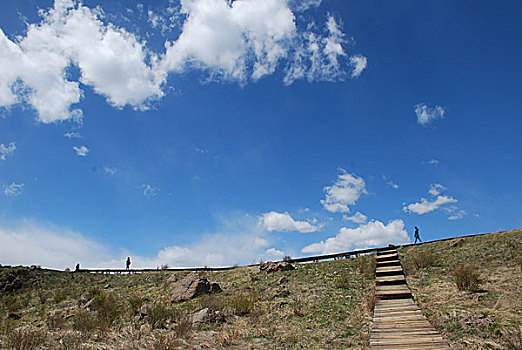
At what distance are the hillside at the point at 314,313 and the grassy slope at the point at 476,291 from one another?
3cm

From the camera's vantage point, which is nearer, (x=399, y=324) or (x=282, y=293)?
(x=399, y=324)

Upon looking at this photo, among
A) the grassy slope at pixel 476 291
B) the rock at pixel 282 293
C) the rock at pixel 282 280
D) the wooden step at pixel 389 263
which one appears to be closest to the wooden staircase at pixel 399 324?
the grassy slope at pixel 476 291

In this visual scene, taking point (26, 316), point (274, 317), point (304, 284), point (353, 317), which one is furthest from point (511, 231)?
point (26, 316)

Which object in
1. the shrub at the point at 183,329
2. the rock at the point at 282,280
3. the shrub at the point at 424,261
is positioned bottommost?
the shrub at the point at 183,329

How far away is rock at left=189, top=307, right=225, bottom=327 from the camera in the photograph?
9898mm

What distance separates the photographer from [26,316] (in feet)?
55.1

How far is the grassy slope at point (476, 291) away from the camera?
266 inches

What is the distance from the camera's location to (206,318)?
33.2 feet

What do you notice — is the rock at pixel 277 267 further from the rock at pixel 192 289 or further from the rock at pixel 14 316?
the rock at pixel 14 316

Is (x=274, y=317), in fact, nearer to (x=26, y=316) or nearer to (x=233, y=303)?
(x=233, y=303)

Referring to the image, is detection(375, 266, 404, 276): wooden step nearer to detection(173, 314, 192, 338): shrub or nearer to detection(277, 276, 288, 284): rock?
detection(277, 276, 288, 284): rock

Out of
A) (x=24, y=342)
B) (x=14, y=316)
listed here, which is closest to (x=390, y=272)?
(x=24, y=342)

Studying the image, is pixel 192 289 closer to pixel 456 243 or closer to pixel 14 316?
pixel 14 316

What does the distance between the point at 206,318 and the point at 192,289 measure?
5614mm
